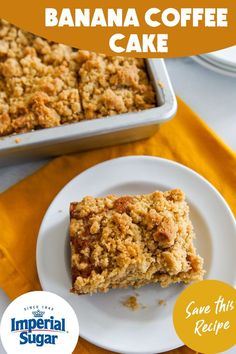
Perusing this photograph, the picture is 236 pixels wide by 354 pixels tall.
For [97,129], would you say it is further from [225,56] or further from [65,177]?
[225,56]

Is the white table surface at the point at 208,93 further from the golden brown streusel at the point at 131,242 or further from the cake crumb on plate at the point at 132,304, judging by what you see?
the cake crumb on plate at the point at 132,304

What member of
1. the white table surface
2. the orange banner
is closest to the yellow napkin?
the white table surface

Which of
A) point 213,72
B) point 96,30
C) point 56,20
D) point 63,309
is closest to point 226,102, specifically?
point 213,72

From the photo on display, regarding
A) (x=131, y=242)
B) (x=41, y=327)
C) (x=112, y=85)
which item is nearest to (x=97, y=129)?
(x=112, y=85)

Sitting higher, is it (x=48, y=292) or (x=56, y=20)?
(x=56, y=20)

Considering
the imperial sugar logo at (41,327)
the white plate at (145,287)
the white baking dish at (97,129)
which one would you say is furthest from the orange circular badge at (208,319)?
the white baking dish at (97,129)

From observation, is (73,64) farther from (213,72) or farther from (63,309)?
(63,309)
